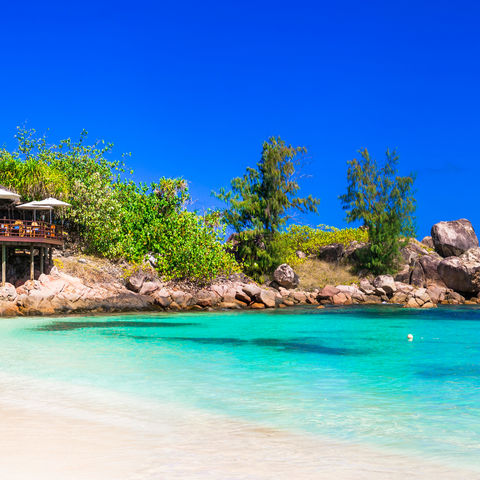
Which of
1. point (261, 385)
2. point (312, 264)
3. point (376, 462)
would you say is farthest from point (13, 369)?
point (312, 264)

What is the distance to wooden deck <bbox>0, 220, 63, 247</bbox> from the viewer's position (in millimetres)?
29472

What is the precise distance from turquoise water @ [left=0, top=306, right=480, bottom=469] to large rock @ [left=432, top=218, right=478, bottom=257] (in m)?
26.4

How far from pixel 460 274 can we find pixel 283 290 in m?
14.6

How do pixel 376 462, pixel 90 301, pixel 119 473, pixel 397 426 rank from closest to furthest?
pixel 119 473, pixel 376 462, pixel 397 426, pixel 90 301

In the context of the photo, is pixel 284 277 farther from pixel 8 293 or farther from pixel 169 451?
pixel 169 451

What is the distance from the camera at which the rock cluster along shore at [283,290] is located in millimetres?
29422

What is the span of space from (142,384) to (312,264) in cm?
4032

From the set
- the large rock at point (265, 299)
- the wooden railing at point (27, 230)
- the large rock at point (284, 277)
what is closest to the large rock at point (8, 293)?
the wooden railing at point (27, 230)

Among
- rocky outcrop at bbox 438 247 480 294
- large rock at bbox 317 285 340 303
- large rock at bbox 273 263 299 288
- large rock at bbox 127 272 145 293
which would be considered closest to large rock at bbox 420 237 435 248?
rocky outcrop at bbox 438 247 480 294

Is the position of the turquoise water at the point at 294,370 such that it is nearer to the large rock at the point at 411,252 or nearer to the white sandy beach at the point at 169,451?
the white sandy beach at the point at 169,451

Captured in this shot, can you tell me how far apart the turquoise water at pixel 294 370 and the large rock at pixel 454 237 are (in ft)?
86.8

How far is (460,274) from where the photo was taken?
4441 cm

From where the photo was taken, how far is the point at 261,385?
11344mm

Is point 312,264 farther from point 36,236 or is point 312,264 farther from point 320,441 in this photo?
point 320,441
